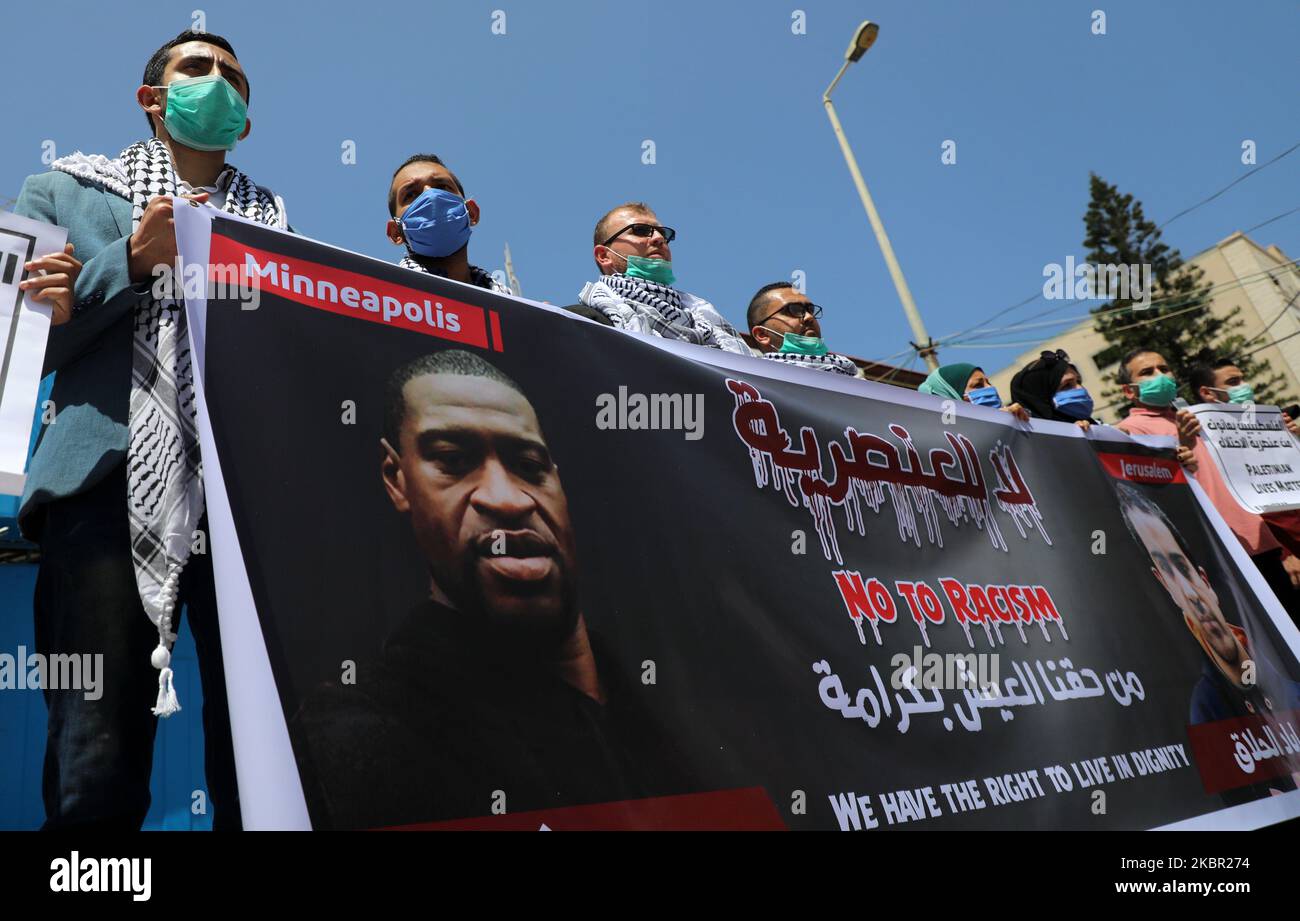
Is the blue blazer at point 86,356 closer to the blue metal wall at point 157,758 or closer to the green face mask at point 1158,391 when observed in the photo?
the blue metal wall at point 157,758

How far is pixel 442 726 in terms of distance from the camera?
1611 mm

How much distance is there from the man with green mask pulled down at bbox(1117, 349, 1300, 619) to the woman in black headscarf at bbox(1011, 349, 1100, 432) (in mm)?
266

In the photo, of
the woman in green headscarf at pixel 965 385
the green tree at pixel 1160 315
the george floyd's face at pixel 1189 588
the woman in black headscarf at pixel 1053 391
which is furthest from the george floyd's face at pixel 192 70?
the green tree at pixel 1160 315

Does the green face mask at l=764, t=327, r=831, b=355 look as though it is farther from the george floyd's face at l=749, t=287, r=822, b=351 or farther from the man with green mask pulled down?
the man with green mask pulled down

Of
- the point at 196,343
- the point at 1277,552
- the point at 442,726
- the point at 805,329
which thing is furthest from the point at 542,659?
the point at 1277,552

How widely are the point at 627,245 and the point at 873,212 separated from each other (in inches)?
313

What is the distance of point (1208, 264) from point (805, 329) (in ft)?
97.9

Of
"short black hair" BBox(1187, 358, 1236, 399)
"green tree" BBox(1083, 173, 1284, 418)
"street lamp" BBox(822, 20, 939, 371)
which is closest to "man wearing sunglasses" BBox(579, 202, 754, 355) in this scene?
"short black hair" BBox(1187, 358, 1236, 399)

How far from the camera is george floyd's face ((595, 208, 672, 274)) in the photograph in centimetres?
357

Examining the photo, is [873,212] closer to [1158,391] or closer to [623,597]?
[1158,391]

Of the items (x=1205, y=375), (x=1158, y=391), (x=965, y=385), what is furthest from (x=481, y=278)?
(x=1205, y=375)

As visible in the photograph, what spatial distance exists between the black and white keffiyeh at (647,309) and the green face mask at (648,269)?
0.08ft

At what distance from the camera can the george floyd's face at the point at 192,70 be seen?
6.99ft
